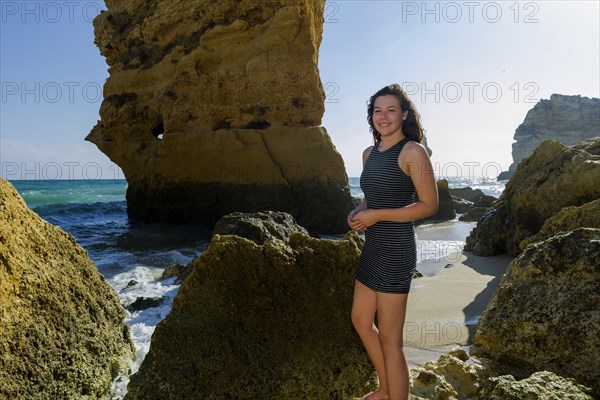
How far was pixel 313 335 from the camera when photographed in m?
2.79

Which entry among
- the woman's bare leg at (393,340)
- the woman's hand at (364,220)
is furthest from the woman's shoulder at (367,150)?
the woman's bare leg at (393,340)

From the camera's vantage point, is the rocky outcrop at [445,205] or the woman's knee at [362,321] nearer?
the woman's knee at [362,321]

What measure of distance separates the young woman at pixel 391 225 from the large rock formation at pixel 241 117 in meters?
10.0

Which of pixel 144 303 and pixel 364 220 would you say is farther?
pixel 144 303

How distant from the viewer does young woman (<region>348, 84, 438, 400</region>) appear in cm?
218

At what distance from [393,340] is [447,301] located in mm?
2982

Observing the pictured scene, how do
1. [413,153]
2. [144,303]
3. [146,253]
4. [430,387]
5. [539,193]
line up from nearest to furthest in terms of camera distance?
[413,153] → [430,387] → [144,303] → [539,193] → [146,253]

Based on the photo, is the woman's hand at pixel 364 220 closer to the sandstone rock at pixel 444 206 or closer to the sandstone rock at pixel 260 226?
the sandstone rock at pixel 260 226

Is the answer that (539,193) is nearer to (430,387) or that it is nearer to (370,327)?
(430,387)

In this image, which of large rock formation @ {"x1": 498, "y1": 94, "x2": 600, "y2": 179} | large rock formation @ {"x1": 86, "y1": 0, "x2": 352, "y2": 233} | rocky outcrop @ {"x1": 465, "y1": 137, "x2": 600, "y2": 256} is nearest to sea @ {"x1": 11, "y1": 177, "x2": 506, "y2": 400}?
rocky outcrop @ {"x1": 465, "y1": 137, "x2": 600, "y2": 256}

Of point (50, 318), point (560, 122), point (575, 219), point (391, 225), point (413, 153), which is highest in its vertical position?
point (560, 122)

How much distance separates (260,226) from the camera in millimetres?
5836

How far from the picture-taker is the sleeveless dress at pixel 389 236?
2236 millimetres

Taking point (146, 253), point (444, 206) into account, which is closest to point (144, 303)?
point (146, 253)
